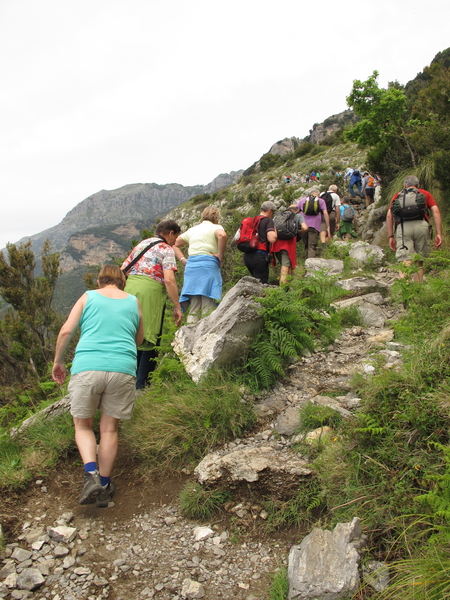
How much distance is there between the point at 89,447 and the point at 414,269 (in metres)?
3.88

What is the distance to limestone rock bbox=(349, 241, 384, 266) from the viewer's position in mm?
8234

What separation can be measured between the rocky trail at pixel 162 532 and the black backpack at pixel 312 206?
6025 millimetres

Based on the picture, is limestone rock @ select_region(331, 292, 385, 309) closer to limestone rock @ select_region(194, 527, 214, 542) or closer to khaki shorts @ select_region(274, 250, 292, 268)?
khaki shorts @ select_region(274, 250, 292, 268)

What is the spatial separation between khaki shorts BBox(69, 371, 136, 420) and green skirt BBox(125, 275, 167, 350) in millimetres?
1130

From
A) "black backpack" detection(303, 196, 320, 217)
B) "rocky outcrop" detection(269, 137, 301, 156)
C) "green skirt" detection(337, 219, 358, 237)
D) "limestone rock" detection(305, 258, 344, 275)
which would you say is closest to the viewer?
"limestone rock" detection(305, 258, 344, 275)

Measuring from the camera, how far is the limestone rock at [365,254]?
27.0 ft

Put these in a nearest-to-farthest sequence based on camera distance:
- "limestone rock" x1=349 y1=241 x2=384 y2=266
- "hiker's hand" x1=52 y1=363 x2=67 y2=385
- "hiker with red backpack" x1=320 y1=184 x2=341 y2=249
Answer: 1. "hiker's hand" x1=52 y1=363 x2=67 y2=385
2. "limestone rock" x1=349 y1=241 x2=384 y2=266
3. "hiker with red backpack" x1=320 y1=184 x2=341 y2=249

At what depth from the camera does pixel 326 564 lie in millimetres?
1991

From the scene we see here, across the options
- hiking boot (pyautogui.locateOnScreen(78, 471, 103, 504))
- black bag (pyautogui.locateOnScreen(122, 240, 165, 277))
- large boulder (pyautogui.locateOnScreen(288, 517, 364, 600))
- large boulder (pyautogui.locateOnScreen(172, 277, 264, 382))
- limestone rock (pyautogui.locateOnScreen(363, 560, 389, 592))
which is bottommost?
limestone rock (pyautogui.locateOnScreen(363, 560, 389, 592))

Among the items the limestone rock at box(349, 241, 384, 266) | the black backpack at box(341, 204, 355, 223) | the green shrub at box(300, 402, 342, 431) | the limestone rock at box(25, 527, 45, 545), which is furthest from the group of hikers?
the black backpack at box(341, 204, 355, 223)

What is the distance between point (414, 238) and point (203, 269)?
3129mm

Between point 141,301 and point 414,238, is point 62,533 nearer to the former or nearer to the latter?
point 141,301

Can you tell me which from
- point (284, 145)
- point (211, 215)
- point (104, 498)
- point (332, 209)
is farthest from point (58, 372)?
point (284, 145)

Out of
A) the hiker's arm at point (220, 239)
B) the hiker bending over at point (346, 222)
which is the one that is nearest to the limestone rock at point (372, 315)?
the hiker's arm at point (220, 239)
